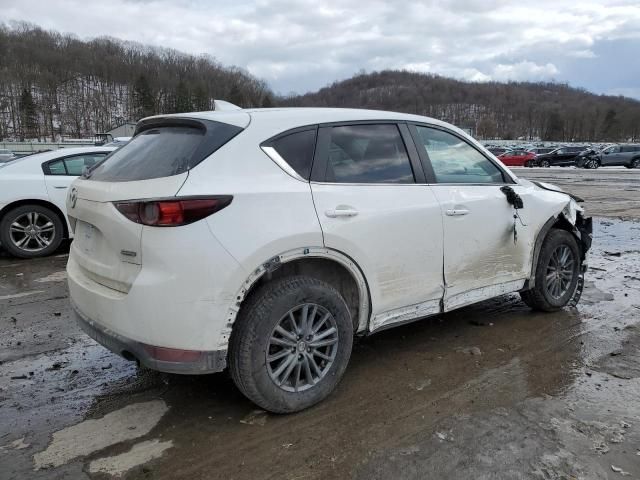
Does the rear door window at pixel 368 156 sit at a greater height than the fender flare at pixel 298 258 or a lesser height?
greater

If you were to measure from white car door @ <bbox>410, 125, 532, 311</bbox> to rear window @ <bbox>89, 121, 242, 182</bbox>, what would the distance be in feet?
5.11

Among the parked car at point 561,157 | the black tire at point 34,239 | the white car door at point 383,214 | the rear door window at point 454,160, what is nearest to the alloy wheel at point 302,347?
the white car door at point 383,214

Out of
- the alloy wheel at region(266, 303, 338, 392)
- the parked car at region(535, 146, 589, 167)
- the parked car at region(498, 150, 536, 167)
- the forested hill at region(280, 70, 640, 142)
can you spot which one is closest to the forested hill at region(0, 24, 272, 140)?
the forested hill at region(280, 70, 640, 142)

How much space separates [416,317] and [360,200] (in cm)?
97

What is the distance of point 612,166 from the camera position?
39156mm

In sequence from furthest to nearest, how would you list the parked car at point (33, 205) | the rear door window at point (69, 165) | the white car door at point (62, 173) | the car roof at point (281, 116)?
the rear door window at point (69, 165)
the white car door at point (62, 173)
the parked car at point (33, 205)
the car roof at point (281, 116)

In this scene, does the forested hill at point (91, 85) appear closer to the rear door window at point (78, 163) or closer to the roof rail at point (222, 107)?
the rear door window at point (78, 163)

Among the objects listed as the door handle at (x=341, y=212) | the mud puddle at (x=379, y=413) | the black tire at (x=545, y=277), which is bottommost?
the mud puddle at (x=379, y=413)

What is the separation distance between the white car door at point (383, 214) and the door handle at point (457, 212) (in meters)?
0.12

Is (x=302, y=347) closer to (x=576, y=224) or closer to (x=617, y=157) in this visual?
(x=576, y=224)

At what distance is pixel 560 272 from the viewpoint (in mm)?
4859

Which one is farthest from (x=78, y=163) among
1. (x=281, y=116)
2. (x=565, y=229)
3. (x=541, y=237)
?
(x=565, y=229)

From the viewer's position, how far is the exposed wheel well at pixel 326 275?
303cm

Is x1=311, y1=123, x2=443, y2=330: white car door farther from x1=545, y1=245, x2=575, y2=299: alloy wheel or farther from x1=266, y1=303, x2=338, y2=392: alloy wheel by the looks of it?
x1=545, y1=245, x2=575, y2=299: alloy wheel
